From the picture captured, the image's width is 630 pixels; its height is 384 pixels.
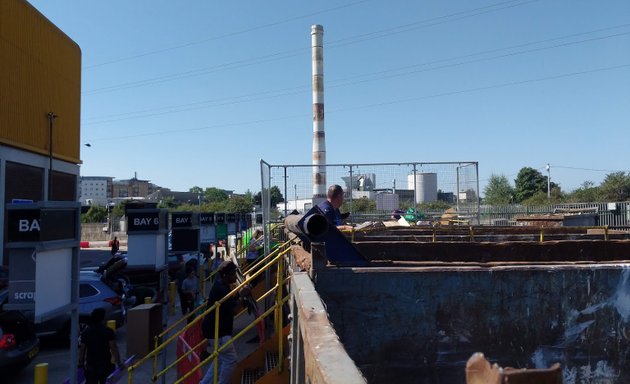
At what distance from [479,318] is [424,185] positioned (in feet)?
40.2

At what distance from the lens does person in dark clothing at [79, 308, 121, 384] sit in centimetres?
677

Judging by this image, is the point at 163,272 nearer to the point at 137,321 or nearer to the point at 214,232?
the point at 137,321

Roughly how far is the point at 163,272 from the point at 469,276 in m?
9.33

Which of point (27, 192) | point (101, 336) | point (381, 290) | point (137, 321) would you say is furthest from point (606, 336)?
point (27, 192)

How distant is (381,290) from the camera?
4.28 metres

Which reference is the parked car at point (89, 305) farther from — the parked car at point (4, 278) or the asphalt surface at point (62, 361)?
the parked car at point (4, 278)

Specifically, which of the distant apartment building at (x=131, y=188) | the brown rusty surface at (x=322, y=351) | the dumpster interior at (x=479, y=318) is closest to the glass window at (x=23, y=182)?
the dumpster interior at (x=479, y=318)

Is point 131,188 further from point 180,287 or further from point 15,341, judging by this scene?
point 15,341

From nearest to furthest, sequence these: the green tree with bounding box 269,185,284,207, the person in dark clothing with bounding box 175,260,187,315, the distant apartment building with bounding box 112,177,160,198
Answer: the person in dark clothing with bounding box 175,260,187,315 < the green tree with bounding box 269,185,284,207 < the distant apartment building with bounding box 112,177,160,198

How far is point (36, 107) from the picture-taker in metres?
28.3

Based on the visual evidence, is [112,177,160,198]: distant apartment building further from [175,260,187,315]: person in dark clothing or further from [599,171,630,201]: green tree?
[175,260,187,315]: person in dark clothing

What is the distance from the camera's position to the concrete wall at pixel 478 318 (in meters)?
4.27

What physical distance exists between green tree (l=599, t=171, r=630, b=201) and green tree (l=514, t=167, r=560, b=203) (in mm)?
22544

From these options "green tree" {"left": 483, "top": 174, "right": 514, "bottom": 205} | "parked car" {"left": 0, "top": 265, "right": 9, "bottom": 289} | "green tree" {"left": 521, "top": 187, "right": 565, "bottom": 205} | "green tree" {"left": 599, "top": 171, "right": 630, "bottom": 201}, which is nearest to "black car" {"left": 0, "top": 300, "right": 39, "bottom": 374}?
"parked car" {"left": 0, "top": 265, "right": 9, "bottom": 289}
